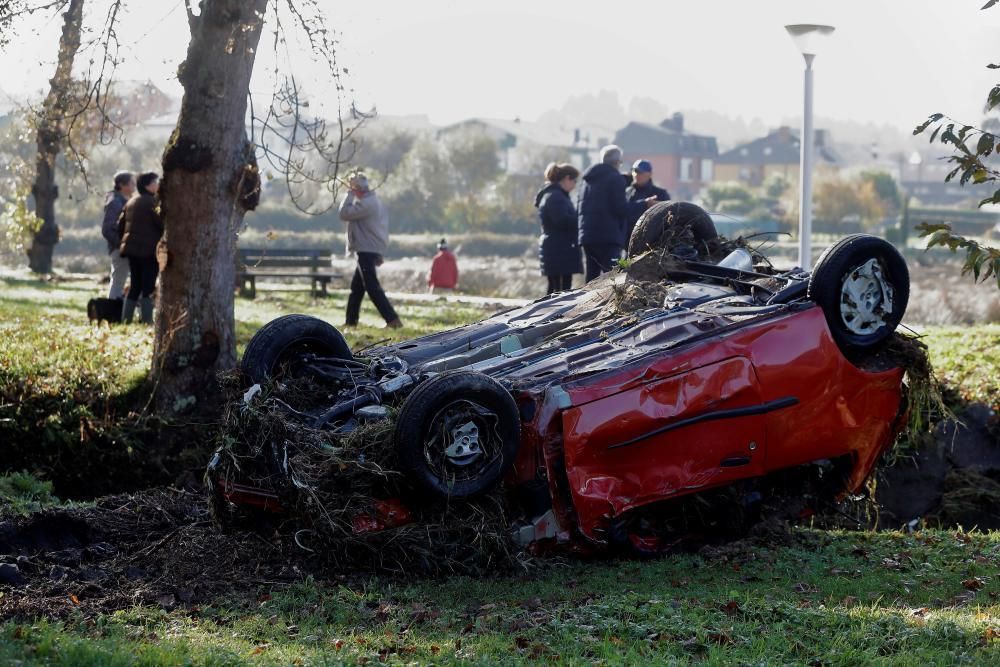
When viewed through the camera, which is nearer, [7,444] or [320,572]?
[320,572]

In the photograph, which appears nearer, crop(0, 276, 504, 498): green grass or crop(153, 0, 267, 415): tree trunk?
crop(0, 276, 504, 498): green grass

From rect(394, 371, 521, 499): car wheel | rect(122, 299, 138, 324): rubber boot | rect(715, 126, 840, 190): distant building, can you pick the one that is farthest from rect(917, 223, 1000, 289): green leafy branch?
rect(715, 126, 840, 190): distant building

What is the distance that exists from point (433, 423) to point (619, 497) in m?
1.21

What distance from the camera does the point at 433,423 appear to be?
643 centimetres

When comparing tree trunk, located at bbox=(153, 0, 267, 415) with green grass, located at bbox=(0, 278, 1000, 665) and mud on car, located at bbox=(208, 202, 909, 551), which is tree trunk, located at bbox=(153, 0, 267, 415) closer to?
green grass, located at bbox=(0, 278, 1000, 665)

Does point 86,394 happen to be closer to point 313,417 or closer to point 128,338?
point 128,338

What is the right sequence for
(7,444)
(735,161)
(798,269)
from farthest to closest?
(735,161) < (7,444) < (798,269)

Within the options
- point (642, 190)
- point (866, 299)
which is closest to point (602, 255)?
point (642, 190)

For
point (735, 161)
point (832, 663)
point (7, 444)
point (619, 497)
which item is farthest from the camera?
point (735, 161)

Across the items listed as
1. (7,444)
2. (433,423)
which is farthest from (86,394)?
(433,423)

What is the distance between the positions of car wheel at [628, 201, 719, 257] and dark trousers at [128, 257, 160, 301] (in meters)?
6.98

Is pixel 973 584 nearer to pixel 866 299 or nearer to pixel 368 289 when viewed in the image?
pixel 866 299

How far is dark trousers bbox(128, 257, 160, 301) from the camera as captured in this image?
14.1 metres

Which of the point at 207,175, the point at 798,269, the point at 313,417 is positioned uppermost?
the point at 207,175
